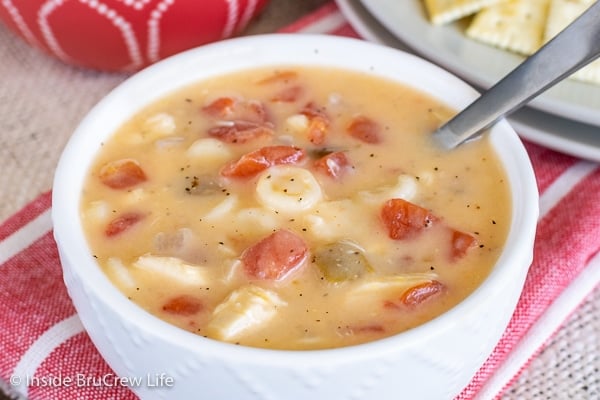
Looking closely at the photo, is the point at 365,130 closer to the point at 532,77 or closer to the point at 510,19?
the point at 532,77

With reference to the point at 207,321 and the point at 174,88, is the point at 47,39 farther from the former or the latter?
the point at 207,321

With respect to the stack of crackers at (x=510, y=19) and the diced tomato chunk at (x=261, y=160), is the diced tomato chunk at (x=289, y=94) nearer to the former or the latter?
the diced tomato chunk at (x=261, y=160)

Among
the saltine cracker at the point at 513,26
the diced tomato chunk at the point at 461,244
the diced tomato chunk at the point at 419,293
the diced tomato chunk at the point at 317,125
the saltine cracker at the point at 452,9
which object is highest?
the diced tomato chunk at the point at 317,125

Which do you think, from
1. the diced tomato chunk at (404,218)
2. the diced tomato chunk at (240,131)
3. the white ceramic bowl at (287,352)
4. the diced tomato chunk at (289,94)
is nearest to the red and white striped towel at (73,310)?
the white ceramic bowl at (287,352)

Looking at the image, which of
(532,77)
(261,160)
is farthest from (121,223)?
(532,77)

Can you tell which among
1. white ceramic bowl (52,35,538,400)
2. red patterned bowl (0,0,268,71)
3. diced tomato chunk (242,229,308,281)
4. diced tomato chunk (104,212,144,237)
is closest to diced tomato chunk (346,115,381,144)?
white ceramic bowl (52,35,538,400)

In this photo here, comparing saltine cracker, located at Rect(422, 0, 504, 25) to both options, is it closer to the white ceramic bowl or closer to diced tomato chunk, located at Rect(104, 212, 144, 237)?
the white ceramic bowl
